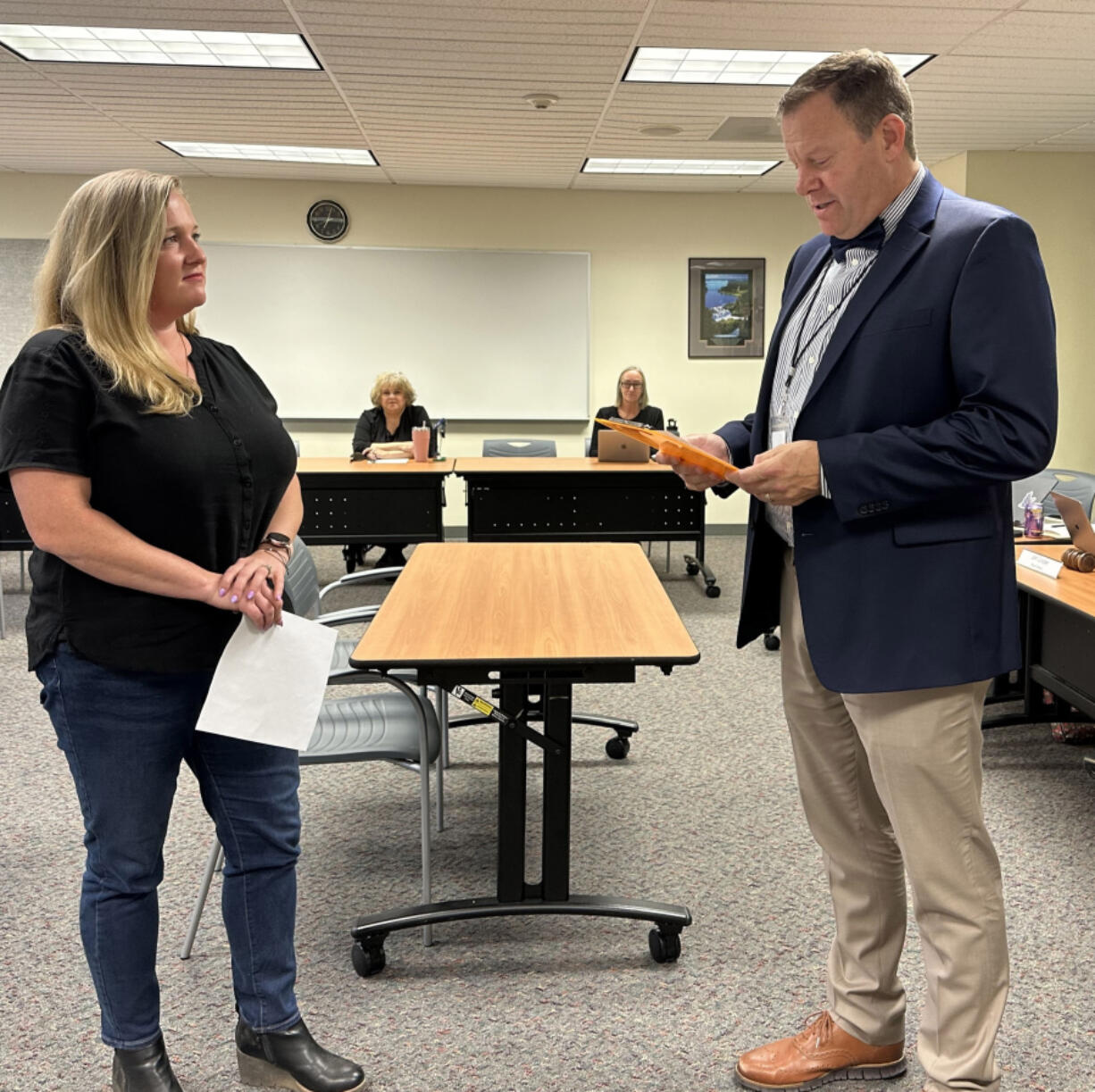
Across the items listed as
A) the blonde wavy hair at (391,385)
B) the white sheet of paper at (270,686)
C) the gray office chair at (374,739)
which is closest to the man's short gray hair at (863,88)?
the white sheet of paper at (270,686)

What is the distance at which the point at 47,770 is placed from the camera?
10.8ft

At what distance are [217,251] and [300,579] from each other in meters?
5.70

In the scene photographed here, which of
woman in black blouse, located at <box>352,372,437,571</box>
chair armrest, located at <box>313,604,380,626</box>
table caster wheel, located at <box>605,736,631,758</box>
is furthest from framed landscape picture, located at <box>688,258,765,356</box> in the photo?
chair armrest, located at <box>313,604,380,626</box>

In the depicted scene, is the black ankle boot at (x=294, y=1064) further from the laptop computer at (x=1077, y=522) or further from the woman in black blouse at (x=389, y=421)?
the woman in black blouse at (x=389, y=421)

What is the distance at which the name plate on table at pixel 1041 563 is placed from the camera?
2925mm

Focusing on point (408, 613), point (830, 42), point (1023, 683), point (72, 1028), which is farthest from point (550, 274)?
point (72, 1028)

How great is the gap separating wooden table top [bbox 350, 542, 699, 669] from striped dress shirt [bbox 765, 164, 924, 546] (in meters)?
0.49

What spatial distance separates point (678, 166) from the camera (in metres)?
6.95

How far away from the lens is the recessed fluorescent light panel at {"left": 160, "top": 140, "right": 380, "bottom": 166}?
640cm

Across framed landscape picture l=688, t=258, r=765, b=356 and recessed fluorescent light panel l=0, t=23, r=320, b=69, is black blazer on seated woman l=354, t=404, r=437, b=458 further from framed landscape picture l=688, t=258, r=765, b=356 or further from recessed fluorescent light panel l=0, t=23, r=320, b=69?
framed landscape picture l=688, t=258, r=765, b=356

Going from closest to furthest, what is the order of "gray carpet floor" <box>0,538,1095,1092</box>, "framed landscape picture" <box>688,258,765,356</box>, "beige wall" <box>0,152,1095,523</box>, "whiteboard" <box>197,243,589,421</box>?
1. "gray carpet floor" <box>0,538,1095,1092</box>
2. "beige wall" <box>0,152,1095,523</box>
3. "whiteboard" <box>197,243,589,421</box>
4. "framed landscape picture" <box>688,258,765,356</box>

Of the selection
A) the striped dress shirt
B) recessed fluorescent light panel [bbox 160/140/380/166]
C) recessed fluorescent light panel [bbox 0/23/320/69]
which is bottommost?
the striped dress shirt

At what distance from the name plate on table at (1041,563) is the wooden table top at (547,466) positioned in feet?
7.68

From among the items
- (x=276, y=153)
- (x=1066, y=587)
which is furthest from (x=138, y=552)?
(x=276, y=153)
